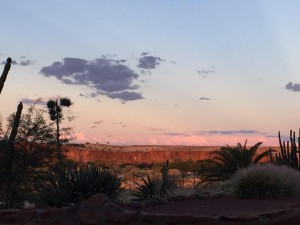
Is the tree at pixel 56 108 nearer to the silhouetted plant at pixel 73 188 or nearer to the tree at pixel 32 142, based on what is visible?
the tree at pixel 32 142

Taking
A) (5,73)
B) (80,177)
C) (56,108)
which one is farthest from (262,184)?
(56,108)

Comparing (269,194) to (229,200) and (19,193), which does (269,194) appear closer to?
(229,200)

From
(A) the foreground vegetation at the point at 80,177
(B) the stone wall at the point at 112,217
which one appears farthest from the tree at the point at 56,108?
(B) the stone wall at the point at 112,217

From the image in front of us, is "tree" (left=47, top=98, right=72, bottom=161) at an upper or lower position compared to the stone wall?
upper

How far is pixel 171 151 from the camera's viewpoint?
104750mm

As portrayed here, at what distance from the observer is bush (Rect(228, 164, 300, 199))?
15.8 m

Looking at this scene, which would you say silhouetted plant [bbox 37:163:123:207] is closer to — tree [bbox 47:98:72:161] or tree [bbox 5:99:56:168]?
tree [bbox 5:99:56:168]

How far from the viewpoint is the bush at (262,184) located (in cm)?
1579

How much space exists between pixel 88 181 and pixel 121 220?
3499 mm

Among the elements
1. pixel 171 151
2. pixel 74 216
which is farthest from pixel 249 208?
pixel 171 151

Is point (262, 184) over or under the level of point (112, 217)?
over

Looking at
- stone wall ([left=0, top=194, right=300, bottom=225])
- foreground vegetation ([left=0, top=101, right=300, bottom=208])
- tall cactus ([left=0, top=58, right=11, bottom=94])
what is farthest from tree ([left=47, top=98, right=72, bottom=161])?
stone wall ([left=0, top=194, right=300, bottom=225])

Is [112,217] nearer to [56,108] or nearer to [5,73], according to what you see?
[5,73]

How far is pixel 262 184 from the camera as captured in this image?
15.9 metres
